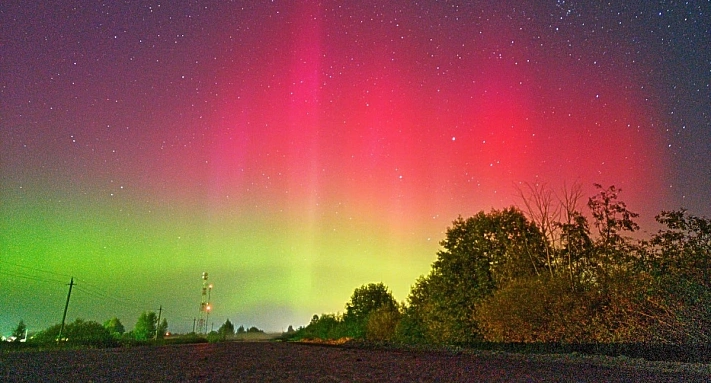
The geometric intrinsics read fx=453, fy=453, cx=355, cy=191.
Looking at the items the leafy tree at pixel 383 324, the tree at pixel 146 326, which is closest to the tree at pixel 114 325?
the tree at pixel 146 326

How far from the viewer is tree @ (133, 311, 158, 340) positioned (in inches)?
4429

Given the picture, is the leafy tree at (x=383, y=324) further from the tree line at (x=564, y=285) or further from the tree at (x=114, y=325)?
the tree at (x=114, y=325)

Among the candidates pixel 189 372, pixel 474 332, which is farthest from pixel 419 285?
pixel 189 372

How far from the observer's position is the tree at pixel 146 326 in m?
112

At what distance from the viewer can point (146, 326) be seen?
4651 inches

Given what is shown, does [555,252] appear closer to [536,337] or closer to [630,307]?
[536,337]

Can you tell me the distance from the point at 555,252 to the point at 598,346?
282 inches

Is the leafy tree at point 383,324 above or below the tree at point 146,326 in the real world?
below

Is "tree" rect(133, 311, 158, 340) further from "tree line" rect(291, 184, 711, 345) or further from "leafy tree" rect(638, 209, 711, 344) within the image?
"leafy tree" rect(638, 209, 711, 344)

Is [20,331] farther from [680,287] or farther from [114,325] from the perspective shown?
[680,287]

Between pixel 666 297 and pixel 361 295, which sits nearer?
pixel 666 297

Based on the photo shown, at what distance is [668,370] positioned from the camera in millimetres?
9125

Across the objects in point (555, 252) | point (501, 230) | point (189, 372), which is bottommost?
point (189, 372)

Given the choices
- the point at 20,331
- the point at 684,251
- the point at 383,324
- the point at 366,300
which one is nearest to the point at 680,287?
the point at 684,251
